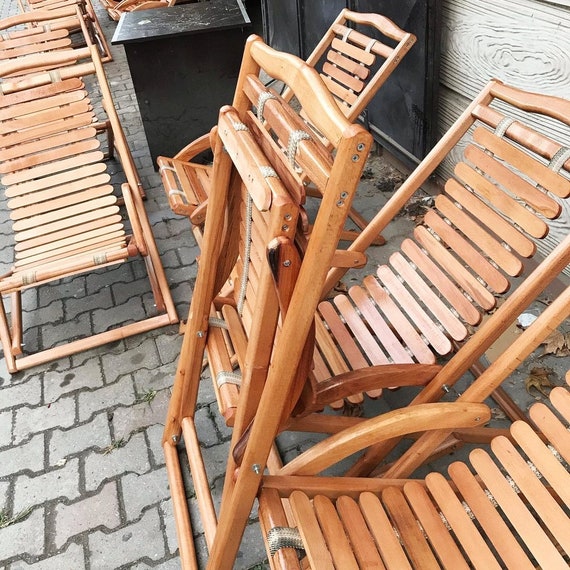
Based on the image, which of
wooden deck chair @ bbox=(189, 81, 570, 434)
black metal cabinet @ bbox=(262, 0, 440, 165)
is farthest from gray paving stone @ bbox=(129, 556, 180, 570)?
black metal cabinet @ bbox=(262, 0, 440, 165)

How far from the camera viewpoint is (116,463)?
2.17 m

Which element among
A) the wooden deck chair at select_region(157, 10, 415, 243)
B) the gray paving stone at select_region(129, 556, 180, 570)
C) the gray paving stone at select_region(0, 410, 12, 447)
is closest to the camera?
the gray paving stone at select_region(129, 556, 180, 570)

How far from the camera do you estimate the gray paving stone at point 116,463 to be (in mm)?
2127

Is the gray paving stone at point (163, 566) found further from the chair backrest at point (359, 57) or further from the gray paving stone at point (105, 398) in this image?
the chair backrest at point (359, 57)

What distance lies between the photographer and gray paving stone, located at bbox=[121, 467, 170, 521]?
2014 mm

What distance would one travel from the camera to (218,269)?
169 centimetres

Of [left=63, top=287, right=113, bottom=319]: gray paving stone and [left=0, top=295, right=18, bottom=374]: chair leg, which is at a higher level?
[left=0, top=295, right=18, bottom=374]: chair leg

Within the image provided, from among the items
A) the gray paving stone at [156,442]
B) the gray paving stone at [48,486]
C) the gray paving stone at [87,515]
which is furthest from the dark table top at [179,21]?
the gray paving stone at [87,515]

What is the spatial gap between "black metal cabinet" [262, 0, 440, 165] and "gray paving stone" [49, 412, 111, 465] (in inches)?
90.8

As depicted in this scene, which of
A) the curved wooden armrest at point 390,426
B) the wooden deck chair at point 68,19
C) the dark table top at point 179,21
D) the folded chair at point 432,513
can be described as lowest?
the wooden deck chair at point 68,19

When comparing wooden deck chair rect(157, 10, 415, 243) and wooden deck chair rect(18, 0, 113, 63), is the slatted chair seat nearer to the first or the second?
wooden deck chair rect(157, 10, 415, 243)

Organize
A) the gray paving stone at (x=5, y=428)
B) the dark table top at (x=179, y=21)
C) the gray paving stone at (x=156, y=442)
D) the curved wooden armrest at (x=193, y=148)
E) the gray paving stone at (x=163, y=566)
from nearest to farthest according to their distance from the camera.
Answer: the gray paving stone at (x=163, y=566) < the gray paving stone at (x=156, y=442) < the gray paving stone at (x=5, y=428) < the curved wooden armrest at (x=193, y=148) < the dark table top at (x=179, y=21)

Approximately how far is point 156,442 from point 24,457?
1.73ft

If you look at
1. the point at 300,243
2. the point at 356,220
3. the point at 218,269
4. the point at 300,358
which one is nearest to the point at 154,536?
the point at 218,269
